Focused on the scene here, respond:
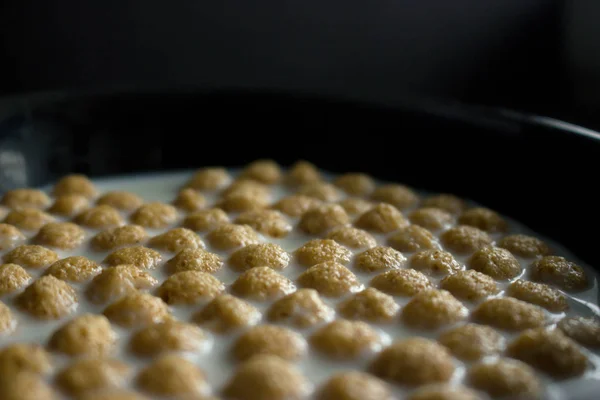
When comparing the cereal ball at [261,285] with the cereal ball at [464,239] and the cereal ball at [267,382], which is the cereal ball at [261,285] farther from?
the cereal ball at [464,239]

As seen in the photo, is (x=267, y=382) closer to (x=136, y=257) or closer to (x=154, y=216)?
(x=136, y=257)

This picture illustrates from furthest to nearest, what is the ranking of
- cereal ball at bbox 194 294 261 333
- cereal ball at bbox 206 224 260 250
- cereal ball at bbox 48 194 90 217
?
cereal ball at bbox 48 194 90 217 → cereal ball at bbox 206 224 260 250 → cereal ball at bbox 194 294 261 333

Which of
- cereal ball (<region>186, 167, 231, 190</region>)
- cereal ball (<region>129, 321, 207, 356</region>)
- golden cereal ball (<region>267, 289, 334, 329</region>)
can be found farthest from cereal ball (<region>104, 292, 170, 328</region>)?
cereal ball (<region>186, 167, 231, 190</region>)

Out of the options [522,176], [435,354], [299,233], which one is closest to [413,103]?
[522,176]

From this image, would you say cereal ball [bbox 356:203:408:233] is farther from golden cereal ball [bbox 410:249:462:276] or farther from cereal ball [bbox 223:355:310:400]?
cereal ball [bbox 223:355:310:400]

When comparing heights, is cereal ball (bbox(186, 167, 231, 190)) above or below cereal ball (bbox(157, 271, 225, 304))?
above

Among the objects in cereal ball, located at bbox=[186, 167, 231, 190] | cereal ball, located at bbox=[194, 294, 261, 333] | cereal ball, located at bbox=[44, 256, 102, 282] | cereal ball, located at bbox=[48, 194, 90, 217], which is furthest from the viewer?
cereal ball, located at bbox=[186, 167, 231, 190]
